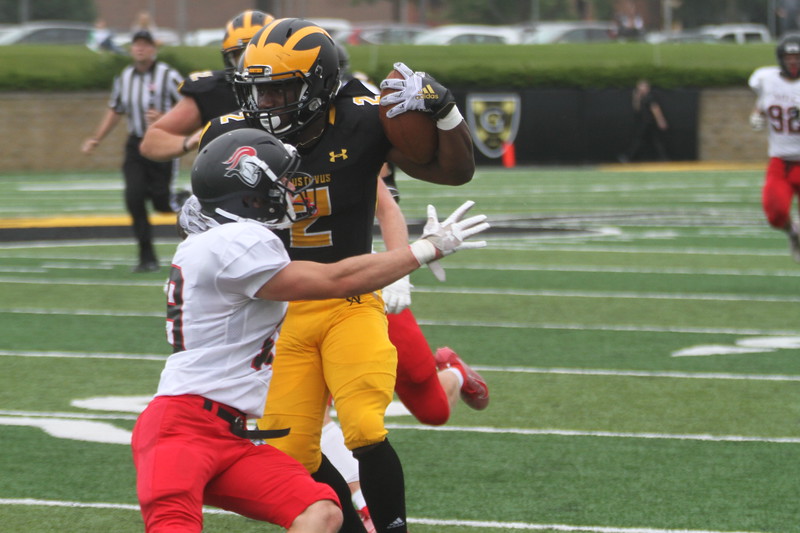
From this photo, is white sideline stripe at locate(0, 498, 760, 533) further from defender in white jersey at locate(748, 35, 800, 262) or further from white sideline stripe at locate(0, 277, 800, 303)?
defender in white jersey at locate(748, 35, 800, 262)

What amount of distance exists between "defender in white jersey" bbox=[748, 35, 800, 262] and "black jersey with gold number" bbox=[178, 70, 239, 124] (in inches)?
209

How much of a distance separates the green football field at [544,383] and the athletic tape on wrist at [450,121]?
1319mm

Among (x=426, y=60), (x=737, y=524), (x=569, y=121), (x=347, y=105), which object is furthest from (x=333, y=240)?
(x=426, y=60)

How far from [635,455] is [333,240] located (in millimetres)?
1756

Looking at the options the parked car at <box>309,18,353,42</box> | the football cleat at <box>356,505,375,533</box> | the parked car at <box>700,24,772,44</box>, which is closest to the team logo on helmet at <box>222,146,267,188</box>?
the football cleat at <box>356,505,375,533</box>

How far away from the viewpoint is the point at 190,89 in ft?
20.1

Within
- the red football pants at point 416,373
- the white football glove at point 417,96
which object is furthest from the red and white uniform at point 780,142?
the white football glove at point 417,96

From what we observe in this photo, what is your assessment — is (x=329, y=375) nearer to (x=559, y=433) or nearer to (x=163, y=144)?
(x=559, y=433)

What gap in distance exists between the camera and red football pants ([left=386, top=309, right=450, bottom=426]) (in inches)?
177

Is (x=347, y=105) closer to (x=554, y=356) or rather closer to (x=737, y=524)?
(x=737, y=524)

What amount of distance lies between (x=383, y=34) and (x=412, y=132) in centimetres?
2361

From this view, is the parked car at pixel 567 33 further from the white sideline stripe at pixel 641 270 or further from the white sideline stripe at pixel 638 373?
the white sideline stripe at pixel 638 373

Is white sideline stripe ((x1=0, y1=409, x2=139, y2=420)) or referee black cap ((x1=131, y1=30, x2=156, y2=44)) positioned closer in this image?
white sideline stripe ((x1=0, y1=409, x2=139, y2=420))

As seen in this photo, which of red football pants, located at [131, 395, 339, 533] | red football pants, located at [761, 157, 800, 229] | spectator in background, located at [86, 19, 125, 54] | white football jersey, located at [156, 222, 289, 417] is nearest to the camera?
red football pants, located at [131, 395, 339, 533]
